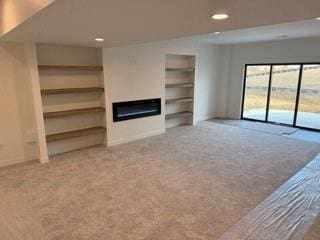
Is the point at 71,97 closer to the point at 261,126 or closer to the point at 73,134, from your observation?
the point at 73,134

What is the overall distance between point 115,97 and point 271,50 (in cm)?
469

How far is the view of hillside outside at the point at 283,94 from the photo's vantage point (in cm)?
619

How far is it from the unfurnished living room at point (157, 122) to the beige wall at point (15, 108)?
0.02m

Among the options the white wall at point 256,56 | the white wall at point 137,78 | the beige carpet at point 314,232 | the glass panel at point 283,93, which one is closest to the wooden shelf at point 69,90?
the white wall at point 137,78

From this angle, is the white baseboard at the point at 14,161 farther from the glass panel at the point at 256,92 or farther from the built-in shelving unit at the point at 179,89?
the glass panel at the point at 256,92

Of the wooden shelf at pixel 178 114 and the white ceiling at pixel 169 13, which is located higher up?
the white ceiling at pixel 169 13

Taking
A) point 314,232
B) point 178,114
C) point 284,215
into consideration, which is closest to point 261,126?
point 178,114

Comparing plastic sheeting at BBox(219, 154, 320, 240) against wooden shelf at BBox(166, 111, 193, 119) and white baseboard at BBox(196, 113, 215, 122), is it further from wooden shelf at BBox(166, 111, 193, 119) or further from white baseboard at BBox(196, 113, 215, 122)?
white baseboard at BBox(196, 113, 215, 122)

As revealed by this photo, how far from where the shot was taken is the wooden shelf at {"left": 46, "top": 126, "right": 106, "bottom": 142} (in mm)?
4249

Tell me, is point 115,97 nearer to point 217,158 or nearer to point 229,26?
point 217,158

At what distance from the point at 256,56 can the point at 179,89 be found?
2.55 metres

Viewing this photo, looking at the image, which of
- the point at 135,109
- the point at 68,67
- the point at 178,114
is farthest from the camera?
the point at 178,114

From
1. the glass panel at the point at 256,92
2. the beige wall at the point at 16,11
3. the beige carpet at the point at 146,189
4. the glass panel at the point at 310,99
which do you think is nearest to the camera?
the beige wall at the point at 16,11

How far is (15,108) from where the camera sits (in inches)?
155
